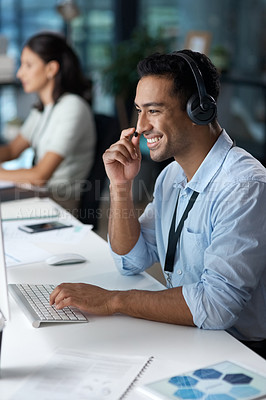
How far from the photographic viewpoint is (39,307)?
1.35 meters

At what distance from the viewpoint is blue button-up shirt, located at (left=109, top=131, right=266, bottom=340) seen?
4.14ft

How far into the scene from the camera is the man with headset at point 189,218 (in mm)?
1271


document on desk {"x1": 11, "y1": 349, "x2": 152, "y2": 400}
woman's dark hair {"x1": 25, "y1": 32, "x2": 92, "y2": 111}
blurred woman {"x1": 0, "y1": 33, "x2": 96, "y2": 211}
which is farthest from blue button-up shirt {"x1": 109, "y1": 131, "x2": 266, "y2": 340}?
woman's dark hair {"x1": 25, "y1": 32, "x2": 92, "y2": 111}

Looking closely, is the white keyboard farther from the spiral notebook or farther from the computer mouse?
the spiral notebook

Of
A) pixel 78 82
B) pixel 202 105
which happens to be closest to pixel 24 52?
pixel 78 82

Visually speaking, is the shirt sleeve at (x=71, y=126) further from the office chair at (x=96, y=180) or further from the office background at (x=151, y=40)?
the office background at (x=151, y=40)

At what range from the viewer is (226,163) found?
1444mm

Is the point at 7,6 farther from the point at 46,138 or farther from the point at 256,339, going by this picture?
the point at 256,339

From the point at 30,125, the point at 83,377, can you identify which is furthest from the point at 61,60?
the point at 83,377

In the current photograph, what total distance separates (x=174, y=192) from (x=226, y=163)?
0.23 meters

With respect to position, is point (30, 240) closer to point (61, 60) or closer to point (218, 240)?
point (218, 240)

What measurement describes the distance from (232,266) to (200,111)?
0.40 meters

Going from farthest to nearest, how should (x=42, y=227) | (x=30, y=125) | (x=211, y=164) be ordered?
1. (x=30, y=125)
2. (x=42, y=227)
3. (x=211, y=164)

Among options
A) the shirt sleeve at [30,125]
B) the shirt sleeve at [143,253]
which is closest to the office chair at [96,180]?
the shirt sleeve at [30,125]
